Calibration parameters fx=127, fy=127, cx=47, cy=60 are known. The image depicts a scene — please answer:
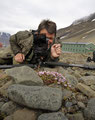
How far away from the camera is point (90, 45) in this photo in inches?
712

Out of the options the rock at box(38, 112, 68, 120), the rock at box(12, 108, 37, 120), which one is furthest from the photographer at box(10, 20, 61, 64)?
the rock at box(38, 112, 68, 120)

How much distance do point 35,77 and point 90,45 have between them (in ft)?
55.8

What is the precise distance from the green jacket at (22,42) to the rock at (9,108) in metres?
1.88

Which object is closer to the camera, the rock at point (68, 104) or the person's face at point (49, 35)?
the rock at point (68, 104)

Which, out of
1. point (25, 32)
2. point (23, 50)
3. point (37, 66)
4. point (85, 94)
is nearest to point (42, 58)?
point (37, 66)

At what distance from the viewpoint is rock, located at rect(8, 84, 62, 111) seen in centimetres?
192

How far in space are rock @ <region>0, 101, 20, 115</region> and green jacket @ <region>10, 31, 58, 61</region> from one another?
1885mm

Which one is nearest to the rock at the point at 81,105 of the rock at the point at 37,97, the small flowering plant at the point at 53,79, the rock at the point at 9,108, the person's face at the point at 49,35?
the rock at the point at 37,97

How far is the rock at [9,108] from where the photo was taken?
6.90 ft

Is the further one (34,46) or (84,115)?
(34,46)

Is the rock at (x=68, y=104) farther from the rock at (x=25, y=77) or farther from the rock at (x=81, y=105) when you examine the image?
the rock at (x=25, y=77)

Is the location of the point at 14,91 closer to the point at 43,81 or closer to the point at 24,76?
the point at 24,76

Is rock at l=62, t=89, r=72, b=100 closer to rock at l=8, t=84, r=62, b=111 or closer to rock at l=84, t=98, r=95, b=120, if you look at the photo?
rock at l=8, t=84, r=62, b=111

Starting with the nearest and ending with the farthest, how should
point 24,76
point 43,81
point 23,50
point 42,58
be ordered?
1. point 24,76
2. point 43,81
3. point 23,50
4. point 42,58
